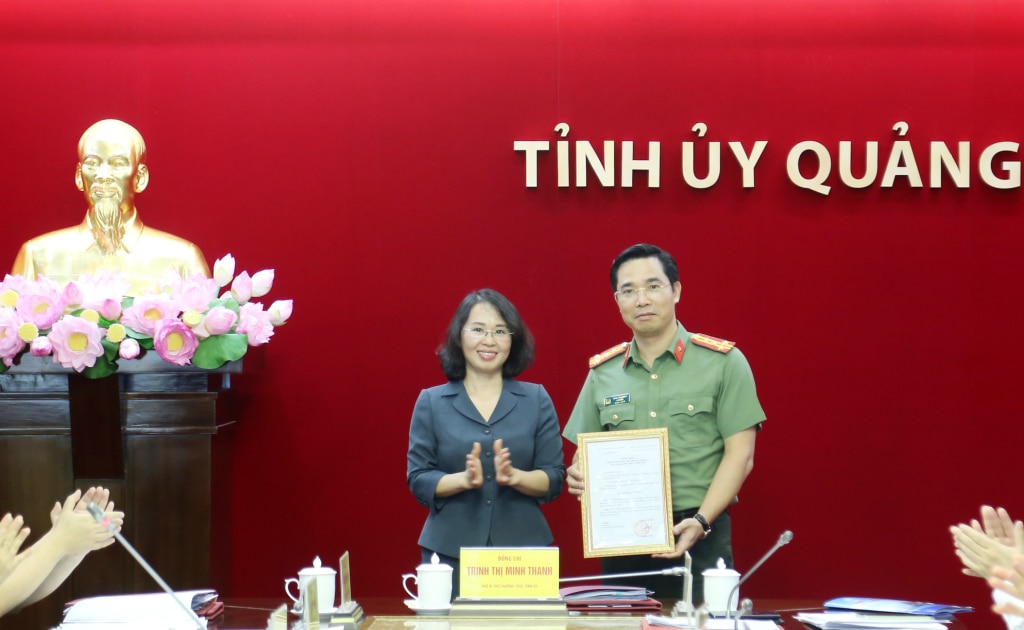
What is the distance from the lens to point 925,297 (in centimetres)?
420

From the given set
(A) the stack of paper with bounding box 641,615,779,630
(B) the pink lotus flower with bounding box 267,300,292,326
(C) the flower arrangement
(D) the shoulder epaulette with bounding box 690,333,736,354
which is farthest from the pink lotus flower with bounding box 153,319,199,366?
(A) the stack of paper with bounding box 641,615,779,630

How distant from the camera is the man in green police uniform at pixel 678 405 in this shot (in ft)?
9.73

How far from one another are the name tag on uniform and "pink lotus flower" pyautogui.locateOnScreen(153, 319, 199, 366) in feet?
3.99

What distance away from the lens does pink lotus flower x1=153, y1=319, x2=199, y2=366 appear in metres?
3.14

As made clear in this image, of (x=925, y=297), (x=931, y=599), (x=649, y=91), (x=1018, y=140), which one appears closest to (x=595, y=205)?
(x=649, y=91)

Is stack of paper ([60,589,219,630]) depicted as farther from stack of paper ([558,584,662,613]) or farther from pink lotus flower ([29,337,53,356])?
pink lotus flower ([29,337,53,356])

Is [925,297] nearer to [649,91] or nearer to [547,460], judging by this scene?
[649,91]

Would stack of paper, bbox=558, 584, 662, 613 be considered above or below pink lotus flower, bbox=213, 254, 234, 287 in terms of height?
below

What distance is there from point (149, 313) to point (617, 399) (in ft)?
4.53

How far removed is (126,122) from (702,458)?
2.63m

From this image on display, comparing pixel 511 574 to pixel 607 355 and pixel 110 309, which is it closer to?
pixel 607 355

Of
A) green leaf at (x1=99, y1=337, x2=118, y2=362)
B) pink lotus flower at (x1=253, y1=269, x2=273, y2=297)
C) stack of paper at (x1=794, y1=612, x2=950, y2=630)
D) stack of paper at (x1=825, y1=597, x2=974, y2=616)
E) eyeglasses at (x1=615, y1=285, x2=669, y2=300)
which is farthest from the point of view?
pink lotus flower at (x1=253, y1=269, x2=273, y2=297)

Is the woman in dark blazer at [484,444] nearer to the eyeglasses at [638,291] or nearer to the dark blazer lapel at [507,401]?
the dark blazer lapel at [507,401]

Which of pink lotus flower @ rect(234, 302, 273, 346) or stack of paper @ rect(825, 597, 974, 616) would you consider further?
pink lotus flower @ rect(234, 302, 273, 346)
